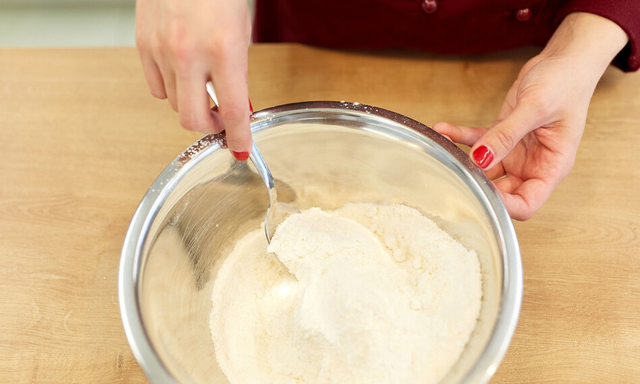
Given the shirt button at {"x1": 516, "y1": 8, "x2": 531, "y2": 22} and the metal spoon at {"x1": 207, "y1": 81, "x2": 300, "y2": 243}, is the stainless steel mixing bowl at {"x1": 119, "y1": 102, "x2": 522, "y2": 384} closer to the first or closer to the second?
the metal spoon at {"x1": 207, "y1": 81, "x2": 300, "y2": 243}

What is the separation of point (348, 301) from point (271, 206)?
0.67ft

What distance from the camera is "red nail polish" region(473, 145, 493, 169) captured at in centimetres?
70

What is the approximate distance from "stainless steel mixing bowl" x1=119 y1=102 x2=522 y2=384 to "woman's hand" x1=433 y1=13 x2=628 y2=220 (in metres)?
0.09

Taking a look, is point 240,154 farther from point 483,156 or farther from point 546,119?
point 546,119

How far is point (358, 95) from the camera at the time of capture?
1010mm

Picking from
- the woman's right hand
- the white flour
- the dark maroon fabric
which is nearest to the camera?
the woman's right hand

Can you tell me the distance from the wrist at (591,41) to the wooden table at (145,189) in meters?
0.15

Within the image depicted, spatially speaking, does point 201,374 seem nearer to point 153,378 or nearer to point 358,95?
point 153,378

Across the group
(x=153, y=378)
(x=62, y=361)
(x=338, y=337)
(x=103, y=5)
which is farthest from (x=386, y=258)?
(x=103, y=5)

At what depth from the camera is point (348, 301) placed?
67cm

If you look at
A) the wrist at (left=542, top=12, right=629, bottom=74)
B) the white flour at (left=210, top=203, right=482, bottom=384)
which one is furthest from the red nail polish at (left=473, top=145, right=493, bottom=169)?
the wrist at (left=542, top=12, right=629, bottom=74)

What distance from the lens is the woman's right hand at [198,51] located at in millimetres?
524

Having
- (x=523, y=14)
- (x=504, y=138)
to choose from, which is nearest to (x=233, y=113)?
(x=504, y=138)

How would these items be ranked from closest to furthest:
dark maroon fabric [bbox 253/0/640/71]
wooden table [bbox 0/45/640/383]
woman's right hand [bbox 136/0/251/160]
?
woman's right hand [bbox 136/0/251/160]
wooden table [bbox 0/45/640/383]
dark maroon fabric [bbox 253/0/640/71]
